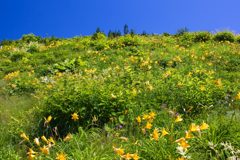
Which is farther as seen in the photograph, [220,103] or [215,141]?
[220,103]

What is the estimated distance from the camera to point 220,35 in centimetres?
2092

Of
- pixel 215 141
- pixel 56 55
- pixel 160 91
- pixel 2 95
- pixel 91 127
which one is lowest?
pixel 215 141

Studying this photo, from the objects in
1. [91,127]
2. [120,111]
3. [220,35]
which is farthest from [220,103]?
[220,35]

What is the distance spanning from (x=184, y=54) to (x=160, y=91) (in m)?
6.81

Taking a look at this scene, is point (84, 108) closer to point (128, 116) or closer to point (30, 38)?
point (128, 116)

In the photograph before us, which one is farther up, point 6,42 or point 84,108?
point 6,42

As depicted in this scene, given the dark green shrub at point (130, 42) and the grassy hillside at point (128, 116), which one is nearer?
the grassy hillside at point (128, 116)

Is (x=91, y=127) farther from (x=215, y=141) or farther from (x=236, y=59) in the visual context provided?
(x=236, y=59)

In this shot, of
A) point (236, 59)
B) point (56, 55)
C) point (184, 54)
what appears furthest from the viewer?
point (56, 55)

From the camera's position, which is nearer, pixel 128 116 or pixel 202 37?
pixel 128 116

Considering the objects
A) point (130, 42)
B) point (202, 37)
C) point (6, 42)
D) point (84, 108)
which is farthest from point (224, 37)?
point (84, 108)

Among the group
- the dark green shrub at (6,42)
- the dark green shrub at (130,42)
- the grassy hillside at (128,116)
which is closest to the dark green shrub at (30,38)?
the dark green shrub at (6,42)

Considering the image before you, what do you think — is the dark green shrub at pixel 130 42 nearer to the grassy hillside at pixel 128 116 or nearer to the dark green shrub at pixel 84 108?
the grassy hillside at pixel 128 116

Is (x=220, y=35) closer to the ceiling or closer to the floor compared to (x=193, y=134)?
closer to the ceiling
